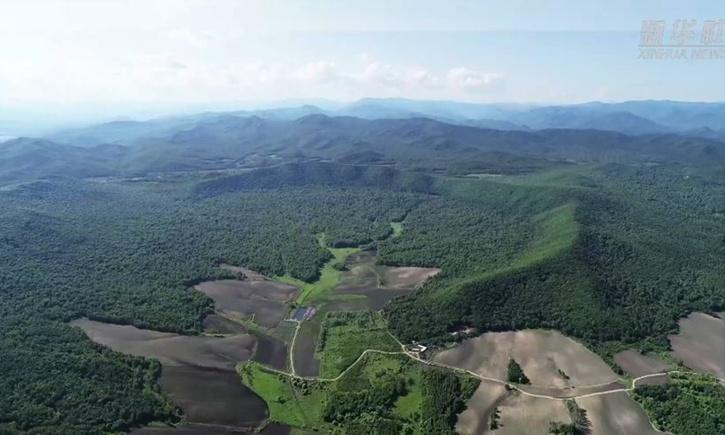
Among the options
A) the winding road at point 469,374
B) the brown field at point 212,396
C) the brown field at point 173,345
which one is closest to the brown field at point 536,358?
the winding road at point 469,374

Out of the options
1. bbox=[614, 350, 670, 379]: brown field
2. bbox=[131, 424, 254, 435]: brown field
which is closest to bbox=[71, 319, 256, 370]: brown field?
bbox=[131, 424, 254, 435]: brown field

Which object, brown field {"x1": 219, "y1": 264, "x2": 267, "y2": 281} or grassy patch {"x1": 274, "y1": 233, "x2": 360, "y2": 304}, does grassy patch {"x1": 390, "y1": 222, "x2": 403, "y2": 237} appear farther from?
brown field {"x1": 219, "y1": 264, "x2": 267, "y2": 281}

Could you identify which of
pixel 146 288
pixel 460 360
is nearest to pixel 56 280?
pixel 146 288

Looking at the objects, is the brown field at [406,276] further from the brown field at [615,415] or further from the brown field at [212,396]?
the brown field at [615,415]

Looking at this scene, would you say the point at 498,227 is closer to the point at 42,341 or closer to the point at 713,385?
the point at 713,385

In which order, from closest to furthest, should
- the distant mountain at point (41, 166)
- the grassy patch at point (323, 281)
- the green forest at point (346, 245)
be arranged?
the green forest at point (346, 245) → the grassy patch at point (323, 281) → the distant mountain at point (41, 166)
